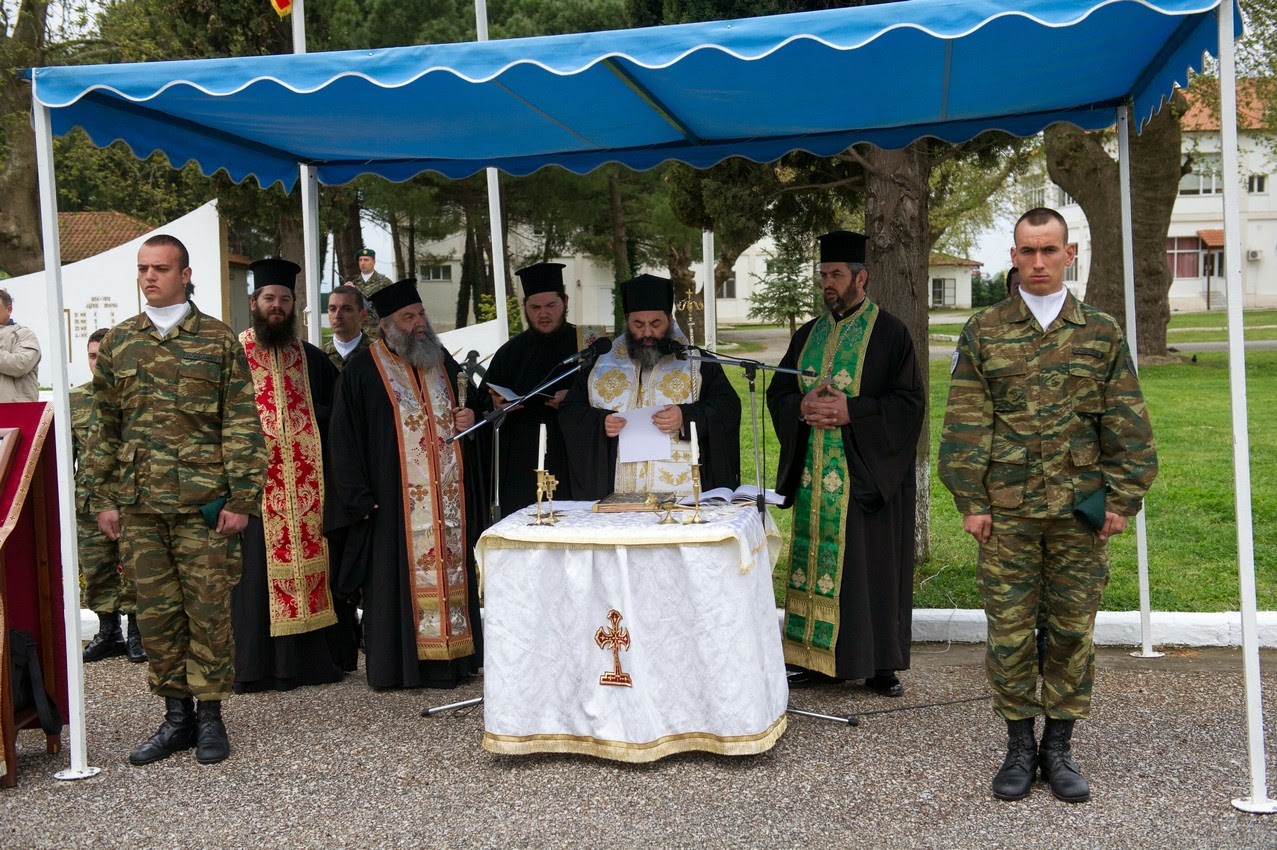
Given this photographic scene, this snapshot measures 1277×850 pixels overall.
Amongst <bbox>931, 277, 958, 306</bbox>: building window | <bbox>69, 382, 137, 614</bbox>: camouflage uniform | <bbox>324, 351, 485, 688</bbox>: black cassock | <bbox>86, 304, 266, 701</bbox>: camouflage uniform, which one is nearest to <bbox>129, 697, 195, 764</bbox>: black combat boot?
<bbox>86, 304, 266, 701</bbox>: camouflage uniform

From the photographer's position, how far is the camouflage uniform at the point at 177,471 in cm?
485

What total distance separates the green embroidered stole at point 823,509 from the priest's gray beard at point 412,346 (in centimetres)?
190

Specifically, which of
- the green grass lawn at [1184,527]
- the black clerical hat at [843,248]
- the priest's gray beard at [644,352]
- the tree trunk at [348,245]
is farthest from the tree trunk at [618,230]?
A: the priest's gray beard at [644,352]

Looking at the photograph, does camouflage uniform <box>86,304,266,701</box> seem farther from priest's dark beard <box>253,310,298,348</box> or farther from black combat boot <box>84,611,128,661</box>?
black combat boot <box>84,611,128,661</box>

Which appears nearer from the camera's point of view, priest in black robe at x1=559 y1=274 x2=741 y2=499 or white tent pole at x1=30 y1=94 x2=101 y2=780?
white tent pole at x1=30 y1=94 x2=101 y2=780

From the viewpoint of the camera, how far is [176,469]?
4.83 metres

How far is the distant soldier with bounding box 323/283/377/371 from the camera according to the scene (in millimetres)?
6898

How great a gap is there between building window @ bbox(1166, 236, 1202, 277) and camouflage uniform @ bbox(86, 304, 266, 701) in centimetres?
5263

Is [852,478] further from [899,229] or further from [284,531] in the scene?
[284,531]

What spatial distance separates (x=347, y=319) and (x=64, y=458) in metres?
2.33

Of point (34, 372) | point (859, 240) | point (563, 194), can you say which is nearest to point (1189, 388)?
point (563, 194)

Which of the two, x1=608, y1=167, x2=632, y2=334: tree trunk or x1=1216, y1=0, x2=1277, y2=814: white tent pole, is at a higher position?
x1=608, y1=167, x2=632, y2=334: tree trunk

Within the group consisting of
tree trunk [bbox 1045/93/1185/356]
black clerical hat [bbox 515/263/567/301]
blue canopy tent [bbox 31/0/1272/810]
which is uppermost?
tree trunk [bbox 1045/93/1185/356]

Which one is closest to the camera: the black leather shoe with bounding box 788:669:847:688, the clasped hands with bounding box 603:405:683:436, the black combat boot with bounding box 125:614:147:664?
the clasped hands with bounding box 603:405:683:436
